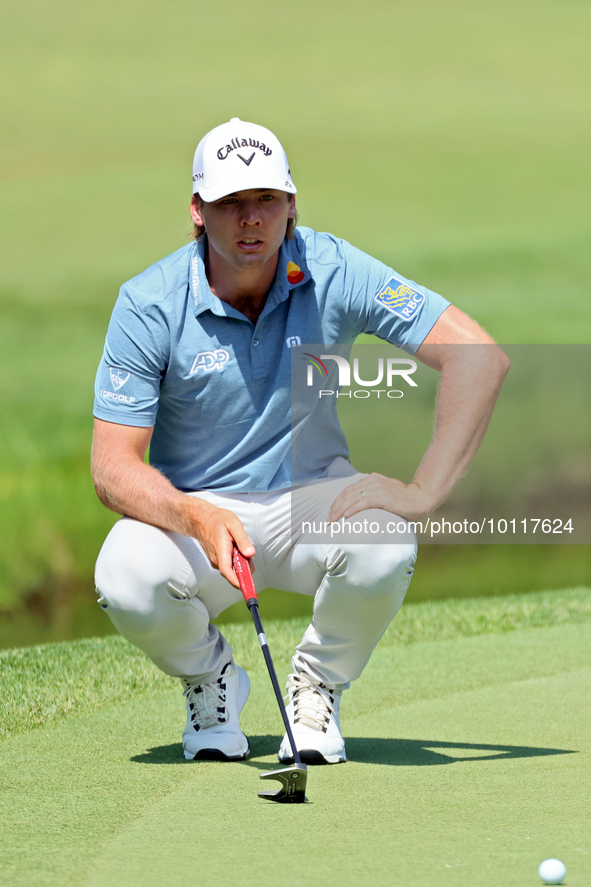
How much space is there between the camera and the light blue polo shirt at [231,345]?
2.27 meters

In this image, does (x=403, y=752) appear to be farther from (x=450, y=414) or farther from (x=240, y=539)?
(x=450, y=414)

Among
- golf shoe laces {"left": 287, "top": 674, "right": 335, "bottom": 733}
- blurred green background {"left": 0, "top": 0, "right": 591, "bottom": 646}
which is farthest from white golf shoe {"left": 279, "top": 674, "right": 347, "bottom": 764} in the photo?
blurred green background {"left": 0, "top": 0, "right": 591, "bottom": 646}

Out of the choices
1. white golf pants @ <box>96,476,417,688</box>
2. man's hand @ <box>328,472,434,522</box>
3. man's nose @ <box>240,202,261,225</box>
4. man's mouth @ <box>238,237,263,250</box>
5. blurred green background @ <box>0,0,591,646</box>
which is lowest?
white golf pants @ <box>96,476,417,688</box>

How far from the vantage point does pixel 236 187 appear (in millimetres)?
2207

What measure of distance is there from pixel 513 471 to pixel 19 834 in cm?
674

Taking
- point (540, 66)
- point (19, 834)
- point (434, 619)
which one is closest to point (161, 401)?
point (19, 834)

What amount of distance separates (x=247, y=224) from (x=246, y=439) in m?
0.46

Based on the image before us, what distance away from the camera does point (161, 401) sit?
7.83ft

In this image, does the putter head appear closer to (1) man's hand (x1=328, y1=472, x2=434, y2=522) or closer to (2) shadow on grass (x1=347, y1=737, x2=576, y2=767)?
(2) shadow on grass (x1=347, y1=737, x2=576, y2=767)

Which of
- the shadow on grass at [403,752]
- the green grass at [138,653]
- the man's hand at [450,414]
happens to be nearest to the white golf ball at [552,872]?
the shadow on grass at [403,752]

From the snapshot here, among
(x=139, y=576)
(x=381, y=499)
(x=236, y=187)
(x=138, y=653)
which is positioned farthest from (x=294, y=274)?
(x=138, y=653)

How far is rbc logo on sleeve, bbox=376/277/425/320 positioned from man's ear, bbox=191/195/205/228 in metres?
0.43

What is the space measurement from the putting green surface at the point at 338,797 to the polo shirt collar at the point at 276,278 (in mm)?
943

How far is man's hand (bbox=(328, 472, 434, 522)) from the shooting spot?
88.4 inches
